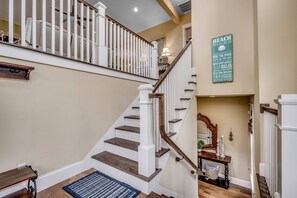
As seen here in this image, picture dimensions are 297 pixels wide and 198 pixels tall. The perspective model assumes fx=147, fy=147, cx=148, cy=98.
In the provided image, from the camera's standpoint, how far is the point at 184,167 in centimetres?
250

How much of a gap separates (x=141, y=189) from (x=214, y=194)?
2951 mm

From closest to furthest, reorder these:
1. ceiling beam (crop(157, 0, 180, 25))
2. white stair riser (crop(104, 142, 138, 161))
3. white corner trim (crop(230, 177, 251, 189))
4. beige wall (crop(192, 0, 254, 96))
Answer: white stair riser (crop(104, 142, 138, 161))
beige wall (crop(192, 0, 254, 96))
white corner trim (crop(230, 177, 251, 189))
ceiling beam (crop(157, 0, 180, 25))

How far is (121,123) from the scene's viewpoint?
8.89ft

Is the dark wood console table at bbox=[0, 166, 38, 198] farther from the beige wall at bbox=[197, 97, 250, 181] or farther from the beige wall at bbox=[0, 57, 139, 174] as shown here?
the beige wall at bbox=[197, 97, 250, 181]

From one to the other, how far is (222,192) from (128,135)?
312cm

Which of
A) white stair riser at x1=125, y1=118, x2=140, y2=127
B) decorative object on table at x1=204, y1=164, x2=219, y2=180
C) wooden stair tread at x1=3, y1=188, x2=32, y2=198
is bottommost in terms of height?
decorative object on table at x1=204, y1=164, x2=219, y2=180

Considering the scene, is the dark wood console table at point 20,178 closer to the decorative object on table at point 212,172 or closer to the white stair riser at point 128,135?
the white stair riser at point 128,135

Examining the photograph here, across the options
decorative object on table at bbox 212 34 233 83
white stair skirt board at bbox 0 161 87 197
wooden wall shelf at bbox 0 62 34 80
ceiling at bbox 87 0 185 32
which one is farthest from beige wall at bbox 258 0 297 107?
wooden wall shelf at bbox 0 62 34 80

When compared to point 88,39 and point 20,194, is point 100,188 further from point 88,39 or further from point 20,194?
point 88,39

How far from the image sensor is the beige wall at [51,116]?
4.75 ft

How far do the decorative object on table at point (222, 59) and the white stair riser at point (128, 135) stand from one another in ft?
6.56

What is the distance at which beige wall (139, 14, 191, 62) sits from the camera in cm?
520

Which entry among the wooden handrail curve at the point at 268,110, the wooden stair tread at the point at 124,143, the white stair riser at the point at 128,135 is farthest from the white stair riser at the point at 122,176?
the wooden handrail curve at the point at 268,110

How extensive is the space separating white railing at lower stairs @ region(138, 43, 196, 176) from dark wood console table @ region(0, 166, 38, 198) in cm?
102
